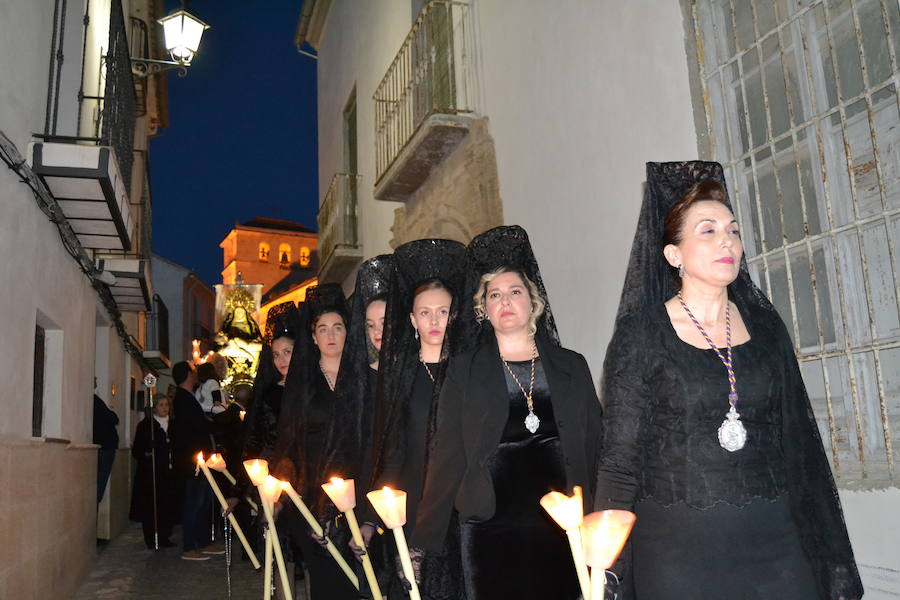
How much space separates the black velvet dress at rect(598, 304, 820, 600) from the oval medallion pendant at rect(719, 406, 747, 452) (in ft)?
0.06

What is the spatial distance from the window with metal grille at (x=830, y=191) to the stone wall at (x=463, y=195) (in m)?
3.28

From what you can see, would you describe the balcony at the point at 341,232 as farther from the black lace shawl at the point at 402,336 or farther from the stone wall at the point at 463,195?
the black lace shawl at the point at 402,336

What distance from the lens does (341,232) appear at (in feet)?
40.6

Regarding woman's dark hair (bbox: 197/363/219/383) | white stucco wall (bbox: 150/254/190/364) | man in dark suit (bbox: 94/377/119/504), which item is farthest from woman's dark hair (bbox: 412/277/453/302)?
white stucco wall (bbox: 150/254/190/364)

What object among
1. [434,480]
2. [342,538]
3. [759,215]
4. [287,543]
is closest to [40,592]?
[287,543]

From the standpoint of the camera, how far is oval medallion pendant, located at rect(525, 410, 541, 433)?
3205 mm

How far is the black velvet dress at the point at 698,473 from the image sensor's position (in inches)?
83.8

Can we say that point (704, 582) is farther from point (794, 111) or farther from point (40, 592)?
point (40, 592)

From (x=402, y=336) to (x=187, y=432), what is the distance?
5.10 metres

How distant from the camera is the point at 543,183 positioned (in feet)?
20.5

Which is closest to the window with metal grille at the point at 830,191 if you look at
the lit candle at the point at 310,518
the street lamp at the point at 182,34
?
the lit candle at the point at 310,518

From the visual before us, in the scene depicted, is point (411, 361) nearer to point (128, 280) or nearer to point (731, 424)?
point (731, 424)

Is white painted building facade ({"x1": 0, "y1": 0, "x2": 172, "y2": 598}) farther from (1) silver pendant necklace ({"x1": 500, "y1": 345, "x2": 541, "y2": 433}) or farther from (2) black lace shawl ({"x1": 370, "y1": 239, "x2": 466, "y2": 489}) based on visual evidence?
(1) silver pendant necklace ({"x1": 500, "y1": 345, "x2": 541, "y2": 433})

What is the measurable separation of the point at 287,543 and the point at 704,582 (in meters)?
3.43
